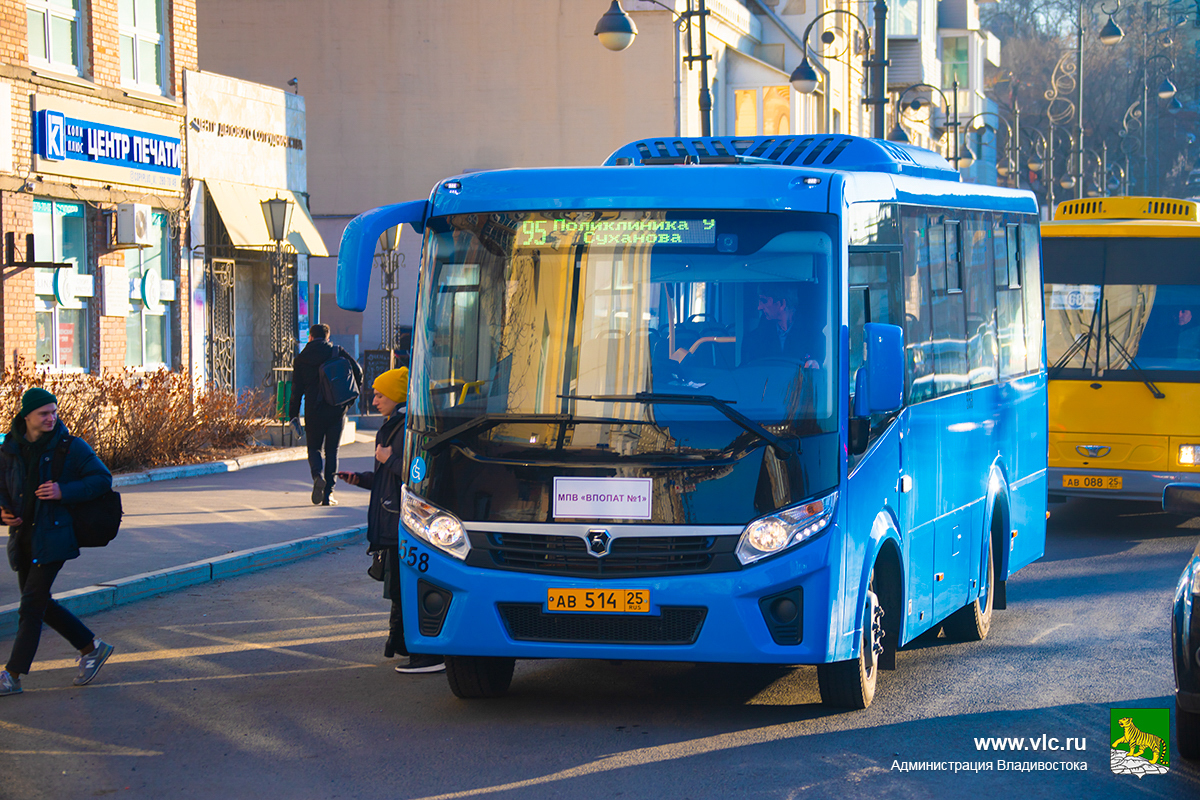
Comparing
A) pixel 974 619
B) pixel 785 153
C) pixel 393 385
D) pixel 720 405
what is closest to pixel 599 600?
pixel 720 405

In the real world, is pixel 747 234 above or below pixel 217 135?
below

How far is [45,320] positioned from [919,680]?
15666 millimetres

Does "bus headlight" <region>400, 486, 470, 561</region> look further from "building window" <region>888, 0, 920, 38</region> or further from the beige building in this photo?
"building window" <region>888, 0, 920, 38</region>

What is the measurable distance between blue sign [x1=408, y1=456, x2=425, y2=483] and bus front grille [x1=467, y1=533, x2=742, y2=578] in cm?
41

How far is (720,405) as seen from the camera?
6781 millimetres

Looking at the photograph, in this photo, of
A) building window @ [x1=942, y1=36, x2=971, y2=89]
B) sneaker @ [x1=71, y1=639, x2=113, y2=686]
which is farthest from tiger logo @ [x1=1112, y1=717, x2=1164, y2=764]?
building window @ [x1=942, y1=36, x2=971, y2=89]

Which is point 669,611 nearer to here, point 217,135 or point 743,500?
point 743,500

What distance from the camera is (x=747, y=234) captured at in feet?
23.1

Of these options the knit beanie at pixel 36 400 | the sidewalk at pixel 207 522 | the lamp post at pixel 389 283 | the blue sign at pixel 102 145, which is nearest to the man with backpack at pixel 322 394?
the sidewalk at pixel 207 522

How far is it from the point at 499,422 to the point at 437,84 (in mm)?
32604

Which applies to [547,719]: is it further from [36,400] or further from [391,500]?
[36,400]

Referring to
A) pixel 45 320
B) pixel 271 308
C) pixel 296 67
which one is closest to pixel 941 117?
pixel 296 67

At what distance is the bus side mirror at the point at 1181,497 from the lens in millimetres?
13577

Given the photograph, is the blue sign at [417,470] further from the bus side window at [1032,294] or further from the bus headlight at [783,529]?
the bus side window at [1032,294]
